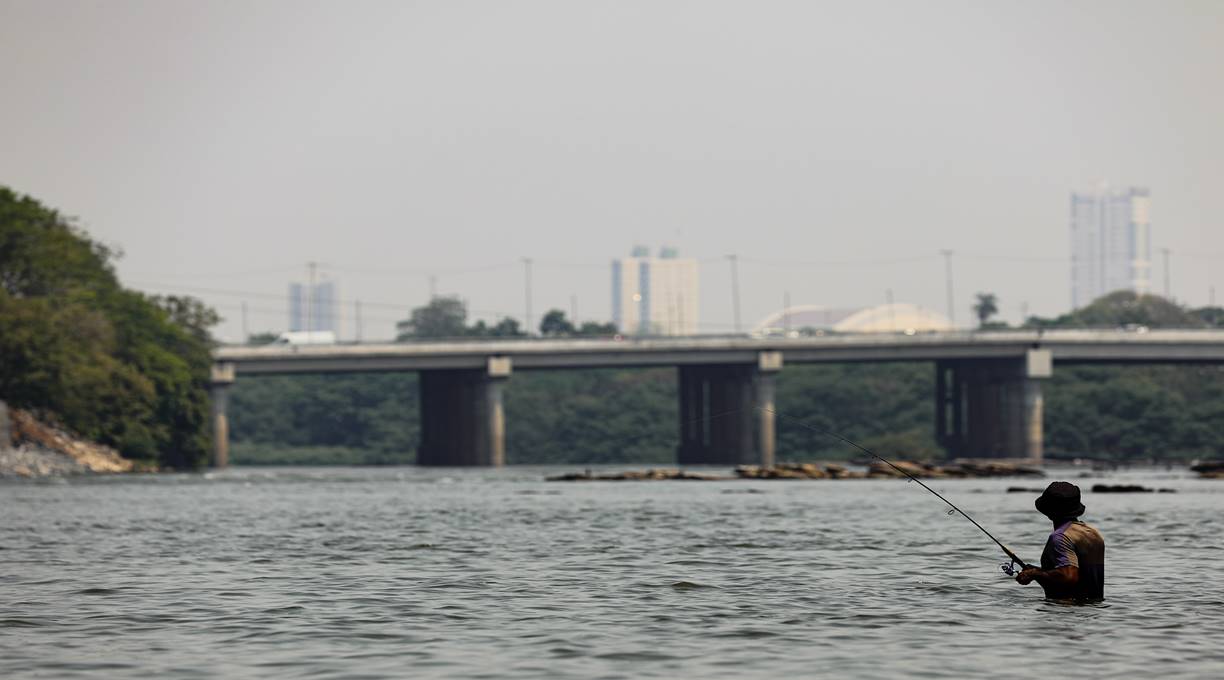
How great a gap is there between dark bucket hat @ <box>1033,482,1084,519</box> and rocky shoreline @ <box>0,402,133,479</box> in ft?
263

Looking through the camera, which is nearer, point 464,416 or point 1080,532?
point 1080,532

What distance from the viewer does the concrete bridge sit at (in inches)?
5030

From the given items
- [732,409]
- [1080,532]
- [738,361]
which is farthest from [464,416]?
[1080,532]

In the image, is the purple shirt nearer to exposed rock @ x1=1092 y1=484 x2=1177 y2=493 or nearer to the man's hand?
the man's hand

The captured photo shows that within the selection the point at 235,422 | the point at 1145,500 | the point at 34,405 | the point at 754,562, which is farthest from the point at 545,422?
the point at 754,562

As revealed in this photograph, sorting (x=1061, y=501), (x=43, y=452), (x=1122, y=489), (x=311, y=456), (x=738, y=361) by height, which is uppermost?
(x=738, y=361)

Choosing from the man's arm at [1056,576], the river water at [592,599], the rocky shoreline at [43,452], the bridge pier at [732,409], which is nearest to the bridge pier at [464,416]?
the bridge pier at [732,409]

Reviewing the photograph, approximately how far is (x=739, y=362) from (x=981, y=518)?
84.1 meters

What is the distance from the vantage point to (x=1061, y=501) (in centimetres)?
2056

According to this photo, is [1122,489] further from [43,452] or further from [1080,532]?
[43,452]

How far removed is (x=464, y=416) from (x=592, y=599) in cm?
11436

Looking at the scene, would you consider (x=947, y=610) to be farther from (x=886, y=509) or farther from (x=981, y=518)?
(x=886, y=509)

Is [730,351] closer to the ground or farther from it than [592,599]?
farther from it

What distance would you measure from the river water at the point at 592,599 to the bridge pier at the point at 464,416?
83.3 m
